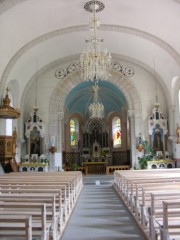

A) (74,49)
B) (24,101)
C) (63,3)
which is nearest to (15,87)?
(24,101)

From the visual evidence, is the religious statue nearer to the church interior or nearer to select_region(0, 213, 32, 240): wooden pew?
the church interior

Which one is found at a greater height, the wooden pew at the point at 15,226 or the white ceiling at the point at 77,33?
the white ceiling at the point at 77,33

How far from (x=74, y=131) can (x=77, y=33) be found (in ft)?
41.6

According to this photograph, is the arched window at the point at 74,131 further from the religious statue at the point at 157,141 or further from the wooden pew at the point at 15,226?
the wooden pew at the point at 15,226

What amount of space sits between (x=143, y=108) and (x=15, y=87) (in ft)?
28.9

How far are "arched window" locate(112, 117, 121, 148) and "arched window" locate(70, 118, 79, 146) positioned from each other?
362 centimetres

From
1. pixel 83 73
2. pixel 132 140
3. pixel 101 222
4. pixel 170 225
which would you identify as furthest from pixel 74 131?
pixel 170 225

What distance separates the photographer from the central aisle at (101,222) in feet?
17.0

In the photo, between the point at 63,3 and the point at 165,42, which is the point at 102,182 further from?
the point at 63,3

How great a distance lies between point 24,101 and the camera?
18734 mm

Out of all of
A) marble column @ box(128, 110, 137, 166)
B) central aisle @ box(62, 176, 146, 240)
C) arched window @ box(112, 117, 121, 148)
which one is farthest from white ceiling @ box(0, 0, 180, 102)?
arched window @ box(112, 117, 121, 148)

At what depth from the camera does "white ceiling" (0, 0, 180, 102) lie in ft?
39.2

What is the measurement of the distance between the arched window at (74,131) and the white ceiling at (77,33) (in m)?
9.07

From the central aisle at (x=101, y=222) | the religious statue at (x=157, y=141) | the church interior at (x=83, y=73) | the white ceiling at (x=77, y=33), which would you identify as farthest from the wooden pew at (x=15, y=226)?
the religious statue at (x=157, y=141)
